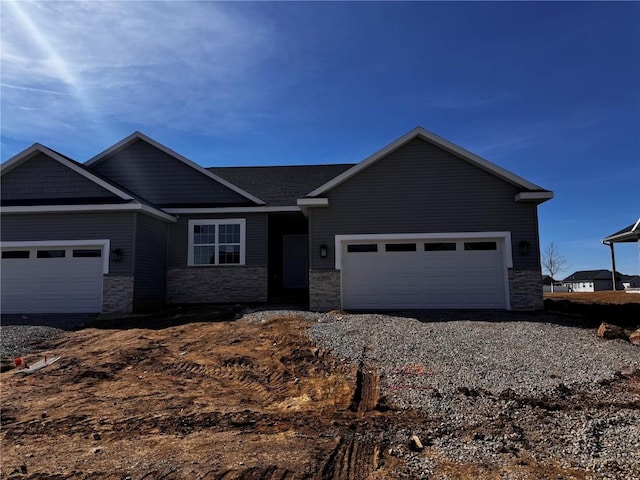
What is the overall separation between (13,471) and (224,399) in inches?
97.4

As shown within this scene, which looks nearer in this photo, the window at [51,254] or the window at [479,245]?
the window at [479,245]

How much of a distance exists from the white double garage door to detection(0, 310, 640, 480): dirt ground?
525cm

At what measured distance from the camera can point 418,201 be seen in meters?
13.6

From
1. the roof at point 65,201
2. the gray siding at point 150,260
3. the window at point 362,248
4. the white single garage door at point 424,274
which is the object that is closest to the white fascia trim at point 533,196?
the white single garage door at point 424,274

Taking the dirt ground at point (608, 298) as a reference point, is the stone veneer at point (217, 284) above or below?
above

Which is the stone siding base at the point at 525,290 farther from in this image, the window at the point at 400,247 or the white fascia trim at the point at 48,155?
the white fascia trim at the point at 48,155

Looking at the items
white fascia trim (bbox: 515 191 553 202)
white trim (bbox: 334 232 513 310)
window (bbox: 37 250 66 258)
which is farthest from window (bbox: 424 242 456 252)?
window (bbox: 37 250 66 258)

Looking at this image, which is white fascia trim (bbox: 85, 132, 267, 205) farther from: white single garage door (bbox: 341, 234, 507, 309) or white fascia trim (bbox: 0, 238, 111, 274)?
white single garage door (bbox: 341, 234, 507, 309)

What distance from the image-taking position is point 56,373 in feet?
24.9

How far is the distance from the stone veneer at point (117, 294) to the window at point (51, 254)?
5.89ft

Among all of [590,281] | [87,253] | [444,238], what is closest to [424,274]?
[444,238]

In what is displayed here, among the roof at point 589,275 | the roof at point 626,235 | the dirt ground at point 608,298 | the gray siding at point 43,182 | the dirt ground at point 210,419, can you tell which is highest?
the gray siding at point 43,182

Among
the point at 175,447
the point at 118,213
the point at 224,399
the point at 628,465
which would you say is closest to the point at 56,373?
the point at 224,399

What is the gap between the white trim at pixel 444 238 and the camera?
13.2m
